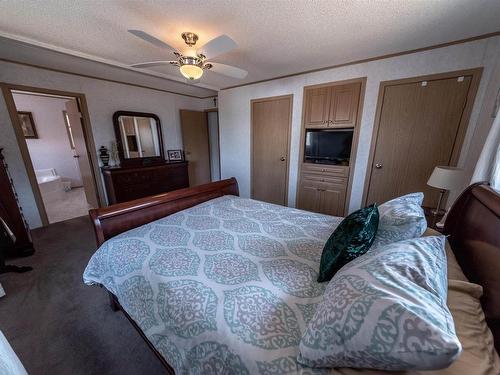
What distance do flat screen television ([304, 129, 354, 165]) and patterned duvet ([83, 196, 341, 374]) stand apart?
1.54m

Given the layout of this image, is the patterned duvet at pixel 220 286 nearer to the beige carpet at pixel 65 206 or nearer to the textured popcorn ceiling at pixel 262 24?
the textured popcorn ceiling at pixel 262 24

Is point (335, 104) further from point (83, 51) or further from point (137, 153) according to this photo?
point (137, 153)

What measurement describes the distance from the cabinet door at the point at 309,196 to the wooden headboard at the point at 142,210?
5.13 ft

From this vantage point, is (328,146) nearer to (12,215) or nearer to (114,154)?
(114,154)

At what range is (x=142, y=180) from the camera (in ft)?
11.7

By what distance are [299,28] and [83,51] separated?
2.43m

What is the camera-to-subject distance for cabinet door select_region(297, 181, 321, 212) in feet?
10.4

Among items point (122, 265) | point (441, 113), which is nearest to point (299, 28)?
point (441, 113)

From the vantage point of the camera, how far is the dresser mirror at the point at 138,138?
3.52 meters

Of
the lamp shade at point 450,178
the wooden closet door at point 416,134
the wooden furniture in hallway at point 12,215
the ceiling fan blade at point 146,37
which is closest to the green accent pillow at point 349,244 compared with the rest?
the lamp shade at point 450,178

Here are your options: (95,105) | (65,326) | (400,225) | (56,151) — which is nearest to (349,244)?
(400,225)

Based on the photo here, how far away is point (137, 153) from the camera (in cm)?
377

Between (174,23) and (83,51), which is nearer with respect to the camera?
(174,23)

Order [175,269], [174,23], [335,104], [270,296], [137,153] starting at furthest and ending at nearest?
[137,153] → [335,104] → [174,23] → [175,269] → [270,296]
